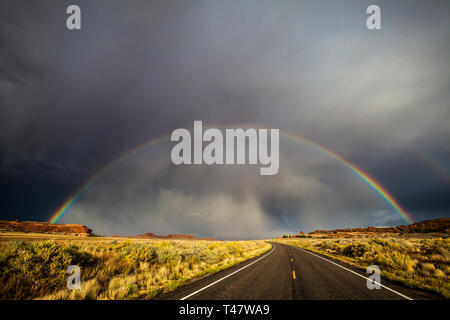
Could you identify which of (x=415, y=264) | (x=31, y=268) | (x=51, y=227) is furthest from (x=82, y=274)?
(x=51, y=227)

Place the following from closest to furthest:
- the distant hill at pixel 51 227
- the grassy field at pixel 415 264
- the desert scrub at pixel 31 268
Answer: the desert scrub at pixel 31 268, the grassy field at pixel 415 264, the distant hill at pixel 51 227

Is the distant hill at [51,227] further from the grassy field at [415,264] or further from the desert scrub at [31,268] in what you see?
the grassy field at [415,264]

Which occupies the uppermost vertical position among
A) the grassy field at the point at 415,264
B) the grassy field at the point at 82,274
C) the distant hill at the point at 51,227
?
the grassy field at the point at 82,274

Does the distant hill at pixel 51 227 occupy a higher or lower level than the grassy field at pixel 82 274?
lower

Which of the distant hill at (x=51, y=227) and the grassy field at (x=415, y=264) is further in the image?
the distant hill at (x=51, y=227)

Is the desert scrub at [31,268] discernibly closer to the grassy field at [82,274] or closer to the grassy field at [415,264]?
the grassy field at [82,274]

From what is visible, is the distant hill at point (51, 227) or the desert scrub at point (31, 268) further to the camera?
the distant hill at point (51, 227)

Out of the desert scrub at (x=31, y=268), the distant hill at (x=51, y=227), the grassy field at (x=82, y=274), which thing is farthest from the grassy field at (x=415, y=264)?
the distant hill at (x=51, y=227)

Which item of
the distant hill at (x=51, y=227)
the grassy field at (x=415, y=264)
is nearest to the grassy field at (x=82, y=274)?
the grassy field at (x=415, y=264)

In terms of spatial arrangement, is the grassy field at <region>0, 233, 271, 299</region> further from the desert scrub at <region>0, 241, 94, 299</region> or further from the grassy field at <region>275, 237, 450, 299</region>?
the grassy field at <region>275, 237, 450, 299</region>

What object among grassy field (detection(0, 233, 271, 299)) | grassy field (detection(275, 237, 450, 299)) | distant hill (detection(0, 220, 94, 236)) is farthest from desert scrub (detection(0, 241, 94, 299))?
distant hill (detection(0, 220, 94, 236))

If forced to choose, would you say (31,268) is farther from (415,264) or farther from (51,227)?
(51,227)

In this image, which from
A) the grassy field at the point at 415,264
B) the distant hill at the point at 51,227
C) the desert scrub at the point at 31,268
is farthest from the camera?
the distant hill at the point at 51,227
